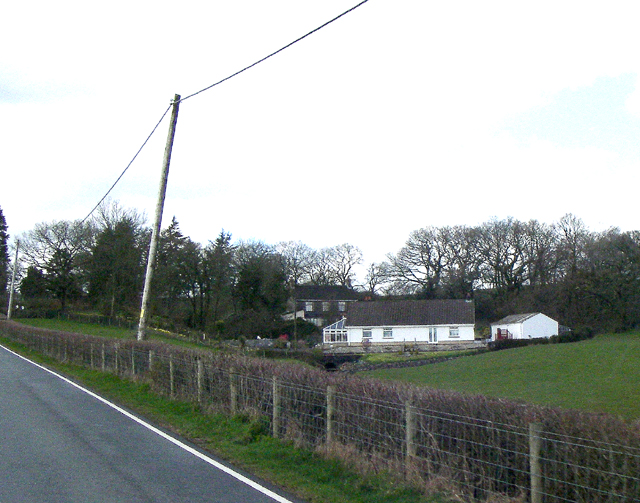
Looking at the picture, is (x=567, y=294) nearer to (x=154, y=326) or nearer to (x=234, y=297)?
(x=234, y=297)

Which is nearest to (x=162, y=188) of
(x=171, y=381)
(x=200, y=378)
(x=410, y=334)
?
(x=171, y=381)

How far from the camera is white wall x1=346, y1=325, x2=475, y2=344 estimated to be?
77.1 metres

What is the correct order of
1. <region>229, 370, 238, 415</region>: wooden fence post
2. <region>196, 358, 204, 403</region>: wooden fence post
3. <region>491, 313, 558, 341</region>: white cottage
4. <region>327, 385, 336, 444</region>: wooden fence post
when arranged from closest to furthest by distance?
<region>327, 385, 336, 444</region>: wooden fence post < <region>229, 370, 238, 415</region>: wooden fence post < <region>196, 358, 204, 403</region>: wooden fence post < <region>491, 313, 558, 341</region>: white cottage

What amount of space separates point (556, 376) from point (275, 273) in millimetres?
51266

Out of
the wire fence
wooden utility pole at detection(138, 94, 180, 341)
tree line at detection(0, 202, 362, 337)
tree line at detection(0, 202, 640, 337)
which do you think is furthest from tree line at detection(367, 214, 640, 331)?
the wire fence

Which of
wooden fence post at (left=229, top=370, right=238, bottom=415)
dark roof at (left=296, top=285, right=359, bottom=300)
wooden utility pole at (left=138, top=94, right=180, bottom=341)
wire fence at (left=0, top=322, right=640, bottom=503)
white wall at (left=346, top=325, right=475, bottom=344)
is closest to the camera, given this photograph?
wire fence at (left=0, top=322, right=640, bottom=503)

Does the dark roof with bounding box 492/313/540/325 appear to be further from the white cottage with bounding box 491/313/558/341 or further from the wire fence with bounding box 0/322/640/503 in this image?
the wire fence with bounding box 0/322/640/503

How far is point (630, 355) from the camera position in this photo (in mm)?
41344

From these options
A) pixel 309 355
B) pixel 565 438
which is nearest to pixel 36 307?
pixel 309 355

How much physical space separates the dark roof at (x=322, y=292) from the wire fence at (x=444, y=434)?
3451 inches

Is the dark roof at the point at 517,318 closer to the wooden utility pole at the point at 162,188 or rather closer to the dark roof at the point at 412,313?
the dark roof at the point at 412,313

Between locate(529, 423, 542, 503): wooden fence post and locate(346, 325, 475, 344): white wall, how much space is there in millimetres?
70872

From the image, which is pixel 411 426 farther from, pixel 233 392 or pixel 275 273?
pixel 275 273

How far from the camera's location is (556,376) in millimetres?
34906
